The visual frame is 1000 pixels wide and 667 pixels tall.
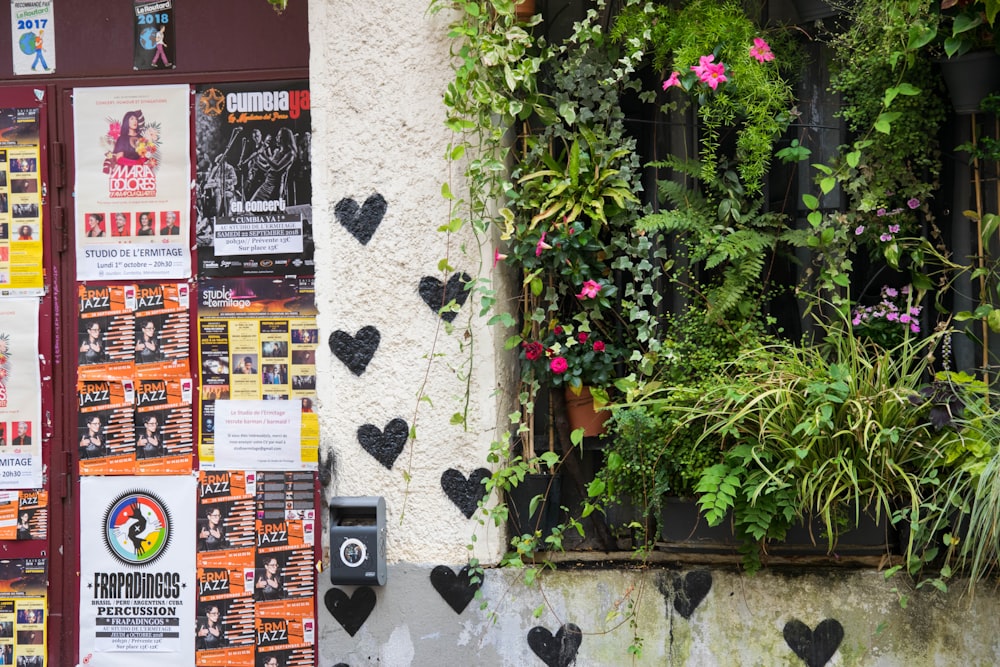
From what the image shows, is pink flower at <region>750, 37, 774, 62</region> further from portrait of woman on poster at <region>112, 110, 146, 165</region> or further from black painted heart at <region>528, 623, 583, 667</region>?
portrait of woman on poster at <region>112, 110, 146, 165</region>

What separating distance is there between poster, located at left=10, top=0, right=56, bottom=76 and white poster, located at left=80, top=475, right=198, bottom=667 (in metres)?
1.90

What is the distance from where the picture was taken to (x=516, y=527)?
361 cm

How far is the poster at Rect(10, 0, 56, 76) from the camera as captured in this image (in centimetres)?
414

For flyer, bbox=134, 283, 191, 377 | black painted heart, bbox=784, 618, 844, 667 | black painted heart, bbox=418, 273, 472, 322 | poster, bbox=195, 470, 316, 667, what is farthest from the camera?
flyer, bbox=134, 283, 191, 377

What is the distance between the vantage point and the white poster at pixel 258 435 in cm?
402

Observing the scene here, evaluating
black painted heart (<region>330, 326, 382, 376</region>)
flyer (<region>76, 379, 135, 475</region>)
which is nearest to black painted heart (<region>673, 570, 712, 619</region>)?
black painted heart (<region>330, 326, 382, 376</region>)

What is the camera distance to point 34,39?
13.6 feet

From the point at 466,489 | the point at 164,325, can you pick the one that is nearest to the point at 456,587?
the point at 466,489

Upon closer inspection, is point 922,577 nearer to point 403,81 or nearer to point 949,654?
point 949,654

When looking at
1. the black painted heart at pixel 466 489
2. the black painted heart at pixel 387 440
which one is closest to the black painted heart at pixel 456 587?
the black painted heart at pixel 466 489

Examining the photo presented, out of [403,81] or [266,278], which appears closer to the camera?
[403,81]

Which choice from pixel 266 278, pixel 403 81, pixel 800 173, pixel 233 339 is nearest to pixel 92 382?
pixel 233 339

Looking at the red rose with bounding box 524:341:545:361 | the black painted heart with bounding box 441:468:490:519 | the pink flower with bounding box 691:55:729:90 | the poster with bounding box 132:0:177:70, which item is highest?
the poster with bounding box 132:0:177:70

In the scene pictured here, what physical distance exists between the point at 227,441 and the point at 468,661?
4.85ft
